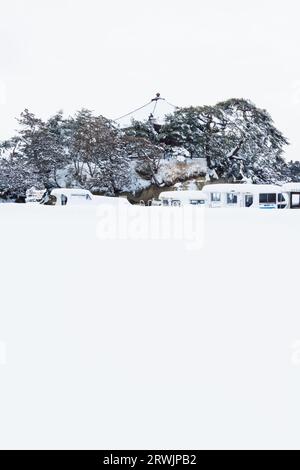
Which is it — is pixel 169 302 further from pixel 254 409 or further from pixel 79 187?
pixel 79 187

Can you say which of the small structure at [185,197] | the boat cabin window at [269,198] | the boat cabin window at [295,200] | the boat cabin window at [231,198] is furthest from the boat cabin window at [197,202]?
the boat cabin window at [295,200]

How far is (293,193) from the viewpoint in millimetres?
15023

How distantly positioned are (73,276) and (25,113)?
42.1 ft

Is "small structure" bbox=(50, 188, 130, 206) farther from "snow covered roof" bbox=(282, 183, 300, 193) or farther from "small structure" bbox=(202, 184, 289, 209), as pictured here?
"snow covered roof" bbox=(282, 183, 300, 193)

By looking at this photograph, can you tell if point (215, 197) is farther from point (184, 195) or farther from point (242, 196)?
point (184, 195)

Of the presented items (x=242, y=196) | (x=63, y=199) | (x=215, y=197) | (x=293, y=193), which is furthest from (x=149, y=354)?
(x=293, y=193)

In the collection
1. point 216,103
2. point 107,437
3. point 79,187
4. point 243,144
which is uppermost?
point 216,103

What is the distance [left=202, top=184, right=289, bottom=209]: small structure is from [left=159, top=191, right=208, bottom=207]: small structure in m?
0.18

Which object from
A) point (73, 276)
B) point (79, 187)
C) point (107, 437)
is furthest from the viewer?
point (79, 187)

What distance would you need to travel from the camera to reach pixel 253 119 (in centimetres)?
1714

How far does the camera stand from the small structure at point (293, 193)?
585 inches

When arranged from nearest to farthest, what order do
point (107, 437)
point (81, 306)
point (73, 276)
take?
point (107, 437) → point (81, 306) → point (73, 276)

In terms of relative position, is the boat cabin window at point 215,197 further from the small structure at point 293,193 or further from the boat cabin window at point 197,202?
the small structure at point 293,193

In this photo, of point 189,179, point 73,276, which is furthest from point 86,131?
point 73,276
